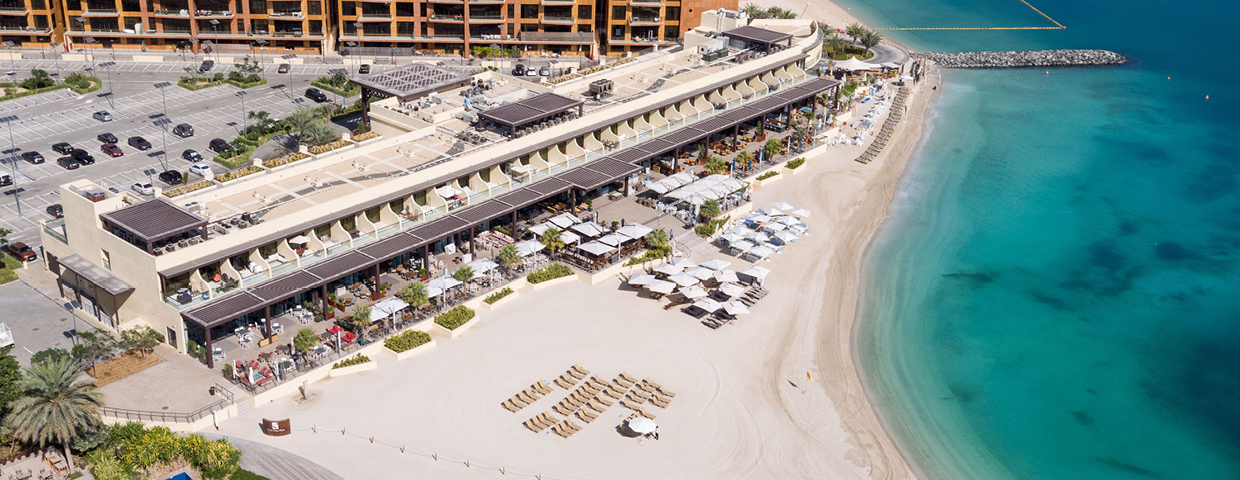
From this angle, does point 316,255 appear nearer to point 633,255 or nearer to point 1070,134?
point 633,255

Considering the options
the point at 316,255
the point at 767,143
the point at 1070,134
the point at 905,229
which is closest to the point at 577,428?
the point at 316,255

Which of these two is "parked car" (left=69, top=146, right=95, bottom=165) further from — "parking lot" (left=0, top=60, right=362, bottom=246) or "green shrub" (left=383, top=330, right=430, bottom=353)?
Answer: "green shrub" (left=383, top=330, right=430, bottom=353)

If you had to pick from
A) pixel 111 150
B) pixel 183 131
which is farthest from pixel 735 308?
pixel 111 150

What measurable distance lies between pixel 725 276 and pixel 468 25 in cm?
7627

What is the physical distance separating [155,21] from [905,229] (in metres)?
101

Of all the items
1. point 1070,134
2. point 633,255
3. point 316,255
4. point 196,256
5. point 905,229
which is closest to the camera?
point 196,256

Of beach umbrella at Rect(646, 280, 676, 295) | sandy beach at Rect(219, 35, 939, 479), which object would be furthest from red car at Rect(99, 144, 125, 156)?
beach umbrella at Rect(646, 280, 676, 295)

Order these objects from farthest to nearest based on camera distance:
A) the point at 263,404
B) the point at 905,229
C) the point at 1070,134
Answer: the point at 1070,134 < the point at 905,229 < the point at 263,404

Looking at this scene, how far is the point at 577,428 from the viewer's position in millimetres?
62250

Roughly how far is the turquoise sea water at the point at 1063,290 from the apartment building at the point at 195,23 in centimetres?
8318

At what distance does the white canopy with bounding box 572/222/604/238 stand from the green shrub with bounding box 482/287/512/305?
10.1 m

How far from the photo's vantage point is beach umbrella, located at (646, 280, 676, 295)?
254 feet

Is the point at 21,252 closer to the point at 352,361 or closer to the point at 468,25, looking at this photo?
the point at 352,361

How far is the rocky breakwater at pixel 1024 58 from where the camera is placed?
524 ft
